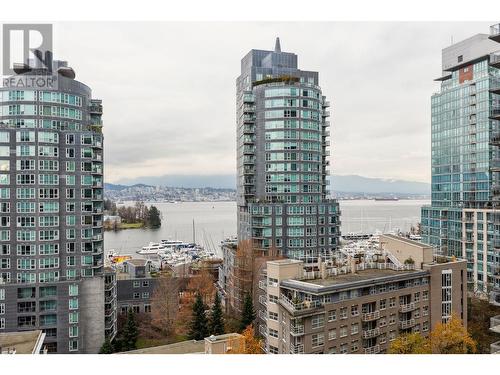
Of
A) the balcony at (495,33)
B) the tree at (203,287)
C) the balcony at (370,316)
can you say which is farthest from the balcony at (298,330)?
the tree at (203,287)

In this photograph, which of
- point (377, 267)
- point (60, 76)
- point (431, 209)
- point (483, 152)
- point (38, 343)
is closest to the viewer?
point (38, 343)

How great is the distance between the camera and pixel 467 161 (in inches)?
771

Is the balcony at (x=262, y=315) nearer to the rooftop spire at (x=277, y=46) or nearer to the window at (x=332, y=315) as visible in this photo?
the window at (x=332, y=315)

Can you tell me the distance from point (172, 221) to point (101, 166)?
36774 millimetres

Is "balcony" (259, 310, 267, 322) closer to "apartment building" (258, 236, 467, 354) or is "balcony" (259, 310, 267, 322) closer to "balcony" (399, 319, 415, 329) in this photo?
"apartment building" (258, 236, 467, 354)

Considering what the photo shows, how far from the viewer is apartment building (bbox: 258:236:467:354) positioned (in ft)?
27.0

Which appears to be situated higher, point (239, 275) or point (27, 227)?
point (27, 227)

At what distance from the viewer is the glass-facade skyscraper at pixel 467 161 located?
1781cm

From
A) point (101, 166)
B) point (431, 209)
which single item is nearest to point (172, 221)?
point (431, 209)

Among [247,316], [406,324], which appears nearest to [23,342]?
[247,316]

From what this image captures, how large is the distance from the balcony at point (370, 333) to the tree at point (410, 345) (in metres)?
0.35

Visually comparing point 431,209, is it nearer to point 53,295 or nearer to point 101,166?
point 101,166

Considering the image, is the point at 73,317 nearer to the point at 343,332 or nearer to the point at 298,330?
the point at 298,330

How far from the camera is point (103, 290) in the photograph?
13.0 m
